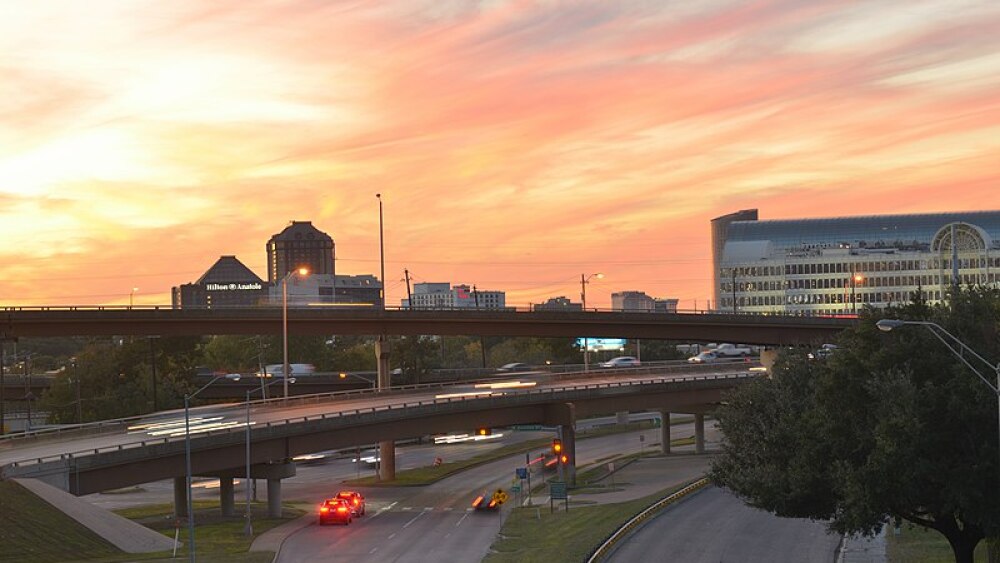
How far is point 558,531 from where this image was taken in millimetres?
70375

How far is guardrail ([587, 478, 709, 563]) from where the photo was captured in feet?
186

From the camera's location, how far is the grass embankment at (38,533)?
181 ft

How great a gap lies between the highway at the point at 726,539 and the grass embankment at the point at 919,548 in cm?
258

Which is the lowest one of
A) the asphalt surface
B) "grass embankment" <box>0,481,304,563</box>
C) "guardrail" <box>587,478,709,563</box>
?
"guardrail" <box>587,478,709,563</box>

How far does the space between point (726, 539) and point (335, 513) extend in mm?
29879

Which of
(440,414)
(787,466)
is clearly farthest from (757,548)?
(440,414)

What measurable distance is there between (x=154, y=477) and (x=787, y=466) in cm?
3833

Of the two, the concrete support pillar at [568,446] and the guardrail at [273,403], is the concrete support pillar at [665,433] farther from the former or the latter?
the concrete support pillar at [568,446]

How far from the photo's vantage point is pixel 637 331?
125438 mm

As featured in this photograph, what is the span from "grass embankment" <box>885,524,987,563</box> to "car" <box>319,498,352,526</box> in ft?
113

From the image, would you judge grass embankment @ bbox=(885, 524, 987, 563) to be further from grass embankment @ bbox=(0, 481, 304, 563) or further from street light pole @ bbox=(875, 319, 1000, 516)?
grass embankment @ bbox=(0, 481, 304, 563)

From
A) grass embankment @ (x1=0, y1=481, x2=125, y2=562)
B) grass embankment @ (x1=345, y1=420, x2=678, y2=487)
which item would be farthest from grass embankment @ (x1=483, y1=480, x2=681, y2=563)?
grass embankment @ (x1=345, y1=420, x2=678, y2=487)

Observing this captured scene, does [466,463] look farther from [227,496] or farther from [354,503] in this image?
[227,496]

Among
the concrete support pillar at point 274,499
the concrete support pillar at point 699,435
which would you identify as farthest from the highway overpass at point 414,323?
the concrete support pillar at point 274,499
